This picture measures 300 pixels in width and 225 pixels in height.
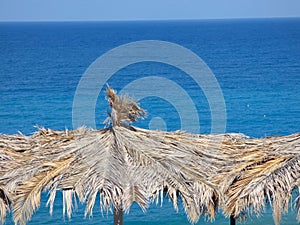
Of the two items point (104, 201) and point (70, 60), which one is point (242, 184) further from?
point (70, 60)

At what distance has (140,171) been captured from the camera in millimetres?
5785

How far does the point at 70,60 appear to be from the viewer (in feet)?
143

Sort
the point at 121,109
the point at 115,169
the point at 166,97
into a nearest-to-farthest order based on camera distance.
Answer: the point at 115,169
the point at 121,109
the point at 166,97

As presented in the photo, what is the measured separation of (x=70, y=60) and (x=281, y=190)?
38.6 metres

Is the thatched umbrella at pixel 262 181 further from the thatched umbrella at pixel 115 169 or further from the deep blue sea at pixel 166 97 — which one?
the deep blue sea at pixel 166 97

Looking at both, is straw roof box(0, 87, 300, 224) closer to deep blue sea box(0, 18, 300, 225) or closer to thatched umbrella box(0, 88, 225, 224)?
thatched umbrella box(0, 88, 225, 224)

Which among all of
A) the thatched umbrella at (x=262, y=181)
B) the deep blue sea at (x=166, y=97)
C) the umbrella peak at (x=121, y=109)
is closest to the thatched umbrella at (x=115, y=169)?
the umbrella peak at (x=121, y=109)

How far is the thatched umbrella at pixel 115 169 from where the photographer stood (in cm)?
561

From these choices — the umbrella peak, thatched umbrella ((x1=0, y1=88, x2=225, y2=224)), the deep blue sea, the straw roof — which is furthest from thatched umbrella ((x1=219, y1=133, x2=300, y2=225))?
the deep blue sea

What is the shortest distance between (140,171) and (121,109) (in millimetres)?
714

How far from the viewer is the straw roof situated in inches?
221

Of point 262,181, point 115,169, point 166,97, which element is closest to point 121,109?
point 115,169

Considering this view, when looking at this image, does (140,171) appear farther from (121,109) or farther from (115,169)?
(121,109)

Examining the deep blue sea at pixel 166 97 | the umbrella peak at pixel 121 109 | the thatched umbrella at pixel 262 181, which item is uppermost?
the deep blue sea at pixel 166 97
